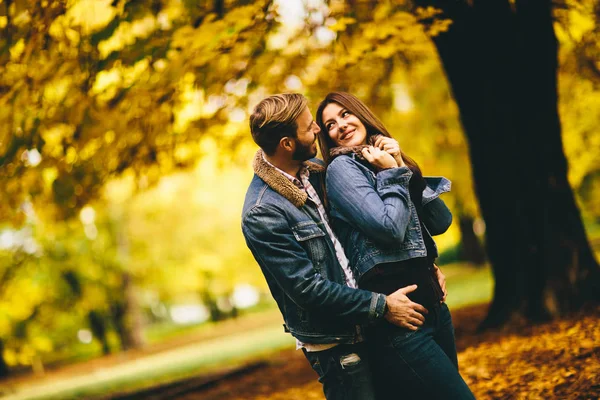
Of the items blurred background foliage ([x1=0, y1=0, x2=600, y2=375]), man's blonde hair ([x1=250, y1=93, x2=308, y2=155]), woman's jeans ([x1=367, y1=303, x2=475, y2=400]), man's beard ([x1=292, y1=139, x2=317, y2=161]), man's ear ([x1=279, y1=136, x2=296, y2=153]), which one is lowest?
woman's jeans ([x1=367, y1=303, x2=475, y2=400])

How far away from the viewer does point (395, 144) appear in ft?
8.65

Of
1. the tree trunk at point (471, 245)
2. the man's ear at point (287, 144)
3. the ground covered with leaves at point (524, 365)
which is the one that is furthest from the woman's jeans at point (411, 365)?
the tree trunk at point (471, 245)

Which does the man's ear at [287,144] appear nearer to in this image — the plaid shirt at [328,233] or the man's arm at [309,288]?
the plaid shirt at [328,233]

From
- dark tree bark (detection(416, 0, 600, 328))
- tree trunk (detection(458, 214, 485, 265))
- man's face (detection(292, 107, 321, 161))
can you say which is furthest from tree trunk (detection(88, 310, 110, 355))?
man's face (detection(292, 107, 321, 161))

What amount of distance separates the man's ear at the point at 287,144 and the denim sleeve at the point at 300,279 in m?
0.31

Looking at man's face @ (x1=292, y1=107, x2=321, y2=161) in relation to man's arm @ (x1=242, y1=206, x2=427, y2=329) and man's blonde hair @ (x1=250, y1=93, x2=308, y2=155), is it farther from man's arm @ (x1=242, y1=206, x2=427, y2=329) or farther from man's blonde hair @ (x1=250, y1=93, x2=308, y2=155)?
man's arm @ (x1=242, y1=206, x2=427, y2=329)

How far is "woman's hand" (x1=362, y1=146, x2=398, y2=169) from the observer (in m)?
2.57

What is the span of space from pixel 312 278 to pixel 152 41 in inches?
155

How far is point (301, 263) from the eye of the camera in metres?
2.36

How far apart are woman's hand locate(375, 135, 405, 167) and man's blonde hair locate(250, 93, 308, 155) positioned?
0.41 m

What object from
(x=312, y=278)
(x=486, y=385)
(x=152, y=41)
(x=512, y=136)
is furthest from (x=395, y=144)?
(x=512, y=136)

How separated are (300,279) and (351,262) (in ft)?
1.07

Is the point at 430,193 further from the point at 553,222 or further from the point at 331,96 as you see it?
the point at 553,222

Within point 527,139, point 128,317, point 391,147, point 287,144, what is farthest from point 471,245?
point 287,144
